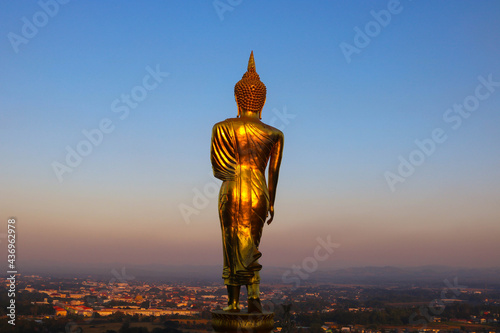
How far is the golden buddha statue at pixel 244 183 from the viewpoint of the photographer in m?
→ 8.16

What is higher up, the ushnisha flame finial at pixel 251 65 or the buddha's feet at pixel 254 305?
the ushnisha flame finial at pixel 251 65

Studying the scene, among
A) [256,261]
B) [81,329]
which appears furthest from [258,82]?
[81,329]

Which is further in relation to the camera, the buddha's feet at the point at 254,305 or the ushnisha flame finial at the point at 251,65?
the ushnisha flame finial at the point at 251,65

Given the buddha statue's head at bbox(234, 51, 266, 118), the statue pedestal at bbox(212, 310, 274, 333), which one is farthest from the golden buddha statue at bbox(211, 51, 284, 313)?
the statue pedestal at bbox(212, 310, 274, 333)

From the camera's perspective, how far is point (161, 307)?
17.0 meters

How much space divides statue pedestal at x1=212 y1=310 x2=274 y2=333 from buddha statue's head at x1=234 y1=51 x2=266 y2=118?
334cm

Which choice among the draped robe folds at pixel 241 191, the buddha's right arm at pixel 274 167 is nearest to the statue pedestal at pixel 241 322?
the draped robe folds at pixel 241 191

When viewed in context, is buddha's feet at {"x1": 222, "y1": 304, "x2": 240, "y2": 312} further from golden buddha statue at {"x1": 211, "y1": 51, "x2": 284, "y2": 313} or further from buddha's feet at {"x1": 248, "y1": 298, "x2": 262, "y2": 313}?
buddha's feet at {"x1": 248, "y1": 298, "x2": 262, "y2": 313}

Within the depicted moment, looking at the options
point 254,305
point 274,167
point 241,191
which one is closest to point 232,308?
point 254,305

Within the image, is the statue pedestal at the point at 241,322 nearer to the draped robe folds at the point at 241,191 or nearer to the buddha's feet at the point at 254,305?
the buddha's feet at the point at 254,305

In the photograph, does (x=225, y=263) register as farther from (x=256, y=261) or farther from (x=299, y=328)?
(x=299, y=328)

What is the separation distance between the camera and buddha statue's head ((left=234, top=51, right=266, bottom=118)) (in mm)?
8724

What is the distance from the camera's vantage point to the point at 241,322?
25.3 feet

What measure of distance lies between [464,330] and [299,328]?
696cm
